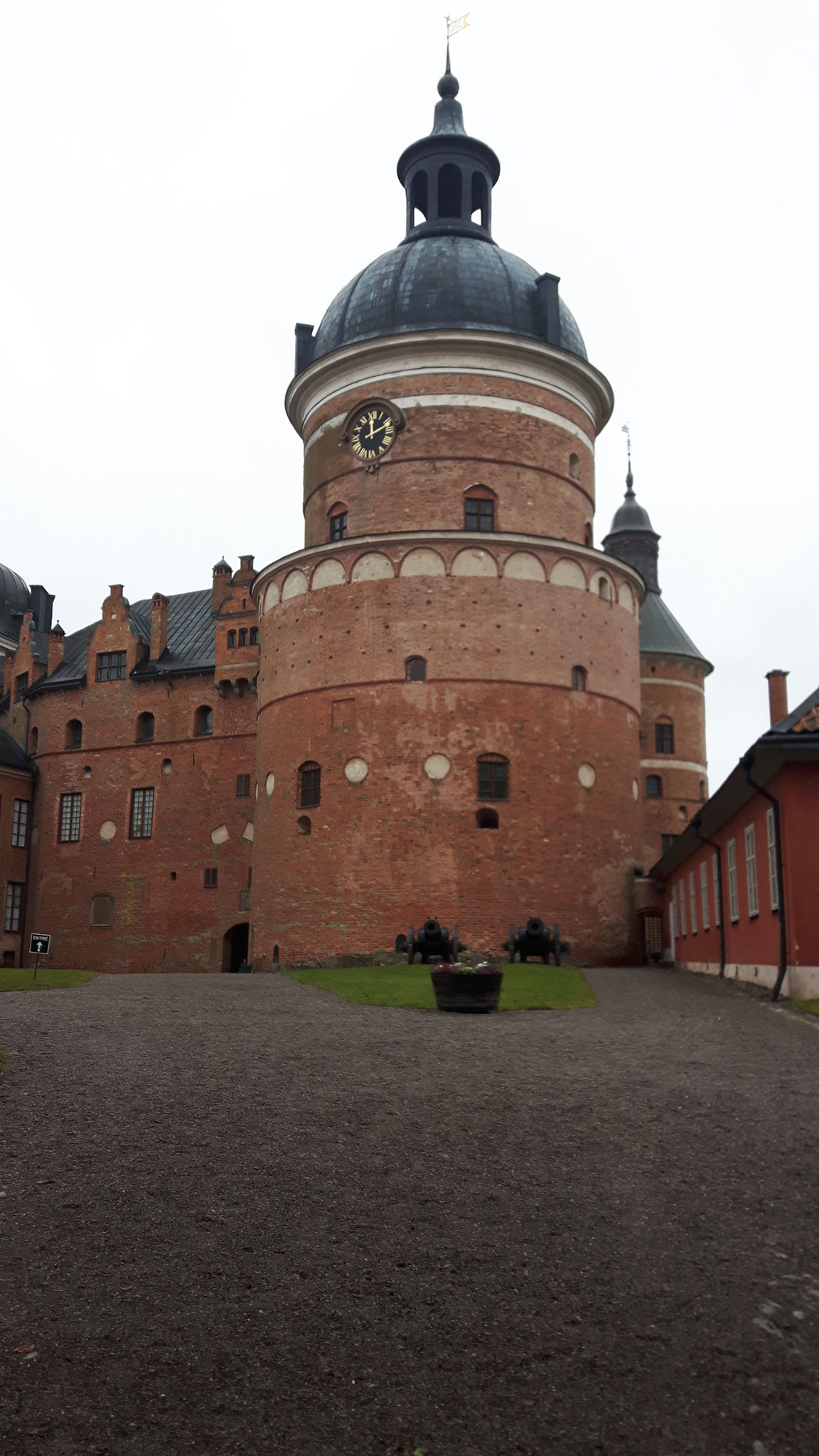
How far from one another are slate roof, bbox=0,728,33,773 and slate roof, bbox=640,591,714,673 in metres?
23.1

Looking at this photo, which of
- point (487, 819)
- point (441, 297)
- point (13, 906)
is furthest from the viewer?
point (13, 906)

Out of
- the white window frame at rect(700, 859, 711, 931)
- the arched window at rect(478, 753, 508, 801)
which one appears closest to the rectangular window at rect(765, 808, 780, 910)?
the white window frame at rect(700, 859, 711, 931)

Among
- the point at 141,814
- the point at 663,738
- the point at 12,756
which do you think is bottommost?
the point at 141,814

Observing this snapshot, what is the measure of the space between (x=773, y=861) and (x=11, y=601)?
48.1 metres

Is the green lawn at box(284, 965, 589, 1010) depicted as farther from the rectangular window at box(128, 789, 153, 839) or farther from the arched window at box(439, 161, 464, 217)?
the arched window at box(439, 161, 464, 217)

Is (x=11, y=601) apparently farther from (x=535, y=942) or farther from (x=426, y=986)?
(x=426, y=986)

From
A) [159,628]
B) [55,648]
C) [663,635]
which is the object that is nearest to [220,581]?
[159,628]

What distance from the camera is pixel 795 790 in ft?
56.4

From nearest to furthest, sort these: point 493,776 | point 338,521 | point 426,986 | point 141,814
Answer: point 426,986
point 493,776
point 338,521
point 141,814

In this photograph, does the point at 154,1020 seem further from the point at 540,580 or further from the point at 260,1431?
the point at 540,580

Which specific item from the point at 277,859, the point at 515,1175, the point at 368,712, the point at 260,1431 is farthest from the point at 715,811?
the point at 260,1431

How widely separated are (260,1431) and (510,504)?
2949cm

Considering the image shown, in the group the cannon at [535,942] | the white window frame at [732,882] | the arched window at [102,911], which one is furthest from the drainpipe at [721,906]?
the arched window at [102,911]

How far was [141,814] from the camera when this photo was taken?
43.2 m
